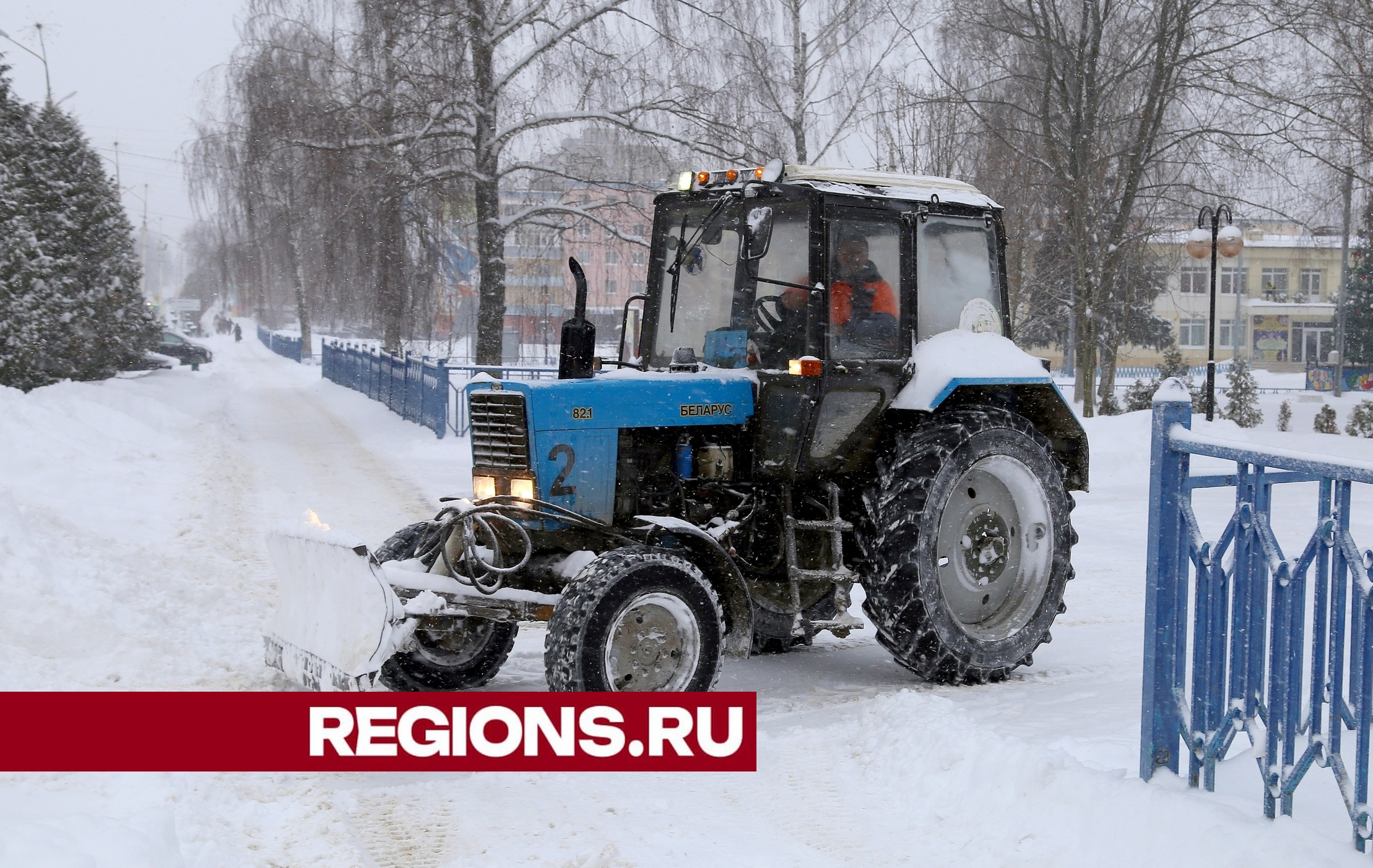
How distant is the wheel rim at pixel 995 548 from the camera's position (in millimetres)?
6785

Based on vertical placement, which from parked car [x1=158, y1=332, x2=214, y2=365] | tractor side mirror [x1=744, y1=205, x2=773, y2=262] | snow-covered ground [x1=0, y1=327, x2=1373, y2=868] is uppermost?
tractor side mirror [x1=744, y1=205, x2=773, y2=262]

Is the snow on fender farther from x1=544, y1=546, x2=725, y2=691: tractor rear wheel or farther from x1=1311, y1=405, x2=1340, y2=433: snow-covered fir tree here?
x1=1311, y1=405, x2=1340, y2=433: snow-covered fir tree

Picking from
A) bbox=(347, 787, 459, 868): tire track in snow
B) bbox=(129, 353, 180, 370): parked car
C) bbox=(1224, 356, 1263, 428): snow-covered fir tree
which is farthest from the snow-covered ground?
bbox=(129, 353, 180, 370): parked car

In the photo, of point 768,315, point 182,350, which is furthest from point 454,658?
point 182,350

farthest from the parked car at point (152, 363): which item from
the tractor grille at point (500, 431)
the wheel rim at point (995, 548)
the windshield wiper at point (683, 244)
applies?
the wheel rim at point (995, 548)

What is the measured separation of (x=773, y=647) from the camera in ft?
24.5

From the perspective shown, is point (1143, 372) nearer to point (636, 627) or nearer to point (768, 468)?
point (768, 468)

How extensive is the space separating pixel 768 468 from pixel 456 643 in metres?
1.82

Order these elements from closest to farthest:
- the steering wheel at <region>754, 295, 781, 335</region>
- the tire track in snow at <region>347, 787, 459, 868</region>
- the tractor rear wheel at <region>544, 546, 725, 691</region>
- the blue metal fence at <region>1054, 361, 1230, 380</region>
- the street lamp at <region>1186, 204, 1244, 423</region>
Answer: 1. the tire track in snow at <region>347, 787, 459, 868</region>
2. the tractor rear wheel at <region>544, 546, 725, 691</region>
3. the steering wheel at <region>754, 295, 781, 335</region>
4. the street lamp at <region>1186, 204, 1244, 423</region>
5. the blue metal fence at <region>1054, 361, 1230, 380</region>

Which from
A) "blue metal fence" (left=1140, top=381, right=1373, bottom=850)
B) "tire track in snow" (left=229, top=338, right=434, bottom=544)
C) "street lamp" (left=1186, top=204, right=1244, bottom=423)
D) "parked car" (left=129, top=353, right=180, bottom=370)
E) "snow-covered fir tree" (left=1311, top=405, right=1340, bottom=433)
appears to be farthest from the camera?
"parked car" (left=129, top=353, right=180, bottom=370)

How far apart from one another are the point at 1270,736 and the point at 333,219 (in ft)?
57.7

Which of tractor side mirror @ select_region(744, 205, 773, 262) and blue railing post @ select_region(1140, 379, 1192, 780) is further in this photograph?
tractor side mirror @ select_region(744, 205, 773, 262)

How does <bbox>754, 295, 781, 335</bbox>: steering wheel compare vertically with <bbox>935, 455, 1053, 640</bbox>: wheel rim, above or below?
above

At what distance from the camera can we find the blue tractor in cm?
565
